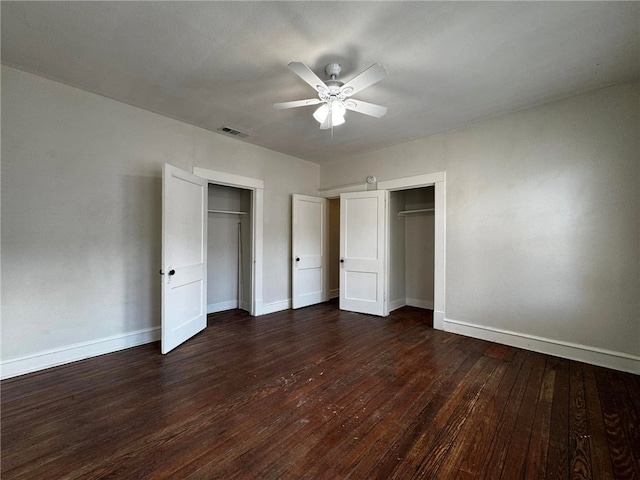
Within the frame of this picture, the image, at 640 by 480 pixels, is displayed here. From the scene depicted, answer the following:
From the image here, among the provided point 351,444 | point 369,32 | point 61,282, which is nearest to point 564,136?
point 369,32

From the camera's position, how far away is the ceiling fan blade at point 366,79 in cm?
195

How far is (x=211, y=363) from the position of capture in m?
2.79

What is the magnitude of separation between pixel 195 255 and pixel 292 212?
192 centimetres

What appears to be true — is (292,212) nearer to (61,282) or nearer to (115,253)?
(115,253)

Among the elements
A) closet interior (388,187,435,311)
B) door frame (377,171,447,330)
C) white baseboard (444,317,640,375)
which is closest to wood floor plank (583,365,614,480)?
white baseboard (444,317,640,375)

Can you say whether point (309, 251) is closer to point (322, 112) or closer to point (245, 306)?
point (245, 306)

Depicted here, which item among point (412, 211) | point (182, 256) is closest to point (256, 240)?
point (182, 256)

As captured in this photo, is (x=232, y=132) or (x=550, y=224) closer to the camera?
(x=550, y=224)

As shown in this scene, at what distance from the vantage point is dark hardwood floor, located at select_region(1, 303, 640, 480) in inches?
60.7

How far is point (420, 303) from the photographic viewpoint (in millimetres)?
5129

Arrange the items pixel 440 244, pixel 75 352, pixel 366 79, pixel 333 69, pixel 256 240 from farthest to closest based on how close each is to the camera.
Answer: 1. pixel 256 240
2. pixel 440 244
3. pixel 75 352
4. pixel 333 69
5. pixel 366 79

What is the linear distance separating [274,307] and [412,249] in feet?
9.18

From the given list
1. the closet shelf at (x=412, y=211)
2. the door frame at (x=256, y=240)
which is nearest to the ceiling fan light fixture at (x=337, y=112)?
the door frame at (x=256, y=240)

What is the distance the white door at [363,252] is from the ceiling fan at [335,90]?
2.04 meters
